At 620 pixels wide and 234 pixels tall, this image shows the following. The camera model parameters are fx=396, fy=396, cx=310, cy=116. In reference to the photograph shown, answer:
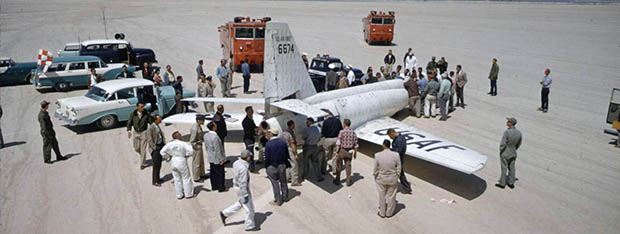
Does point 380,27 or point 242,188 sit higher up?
point 380,27

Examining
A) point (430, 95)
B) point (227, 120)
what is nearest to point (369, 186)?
point (227, 120)

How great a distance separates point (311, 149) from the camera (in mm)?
9633

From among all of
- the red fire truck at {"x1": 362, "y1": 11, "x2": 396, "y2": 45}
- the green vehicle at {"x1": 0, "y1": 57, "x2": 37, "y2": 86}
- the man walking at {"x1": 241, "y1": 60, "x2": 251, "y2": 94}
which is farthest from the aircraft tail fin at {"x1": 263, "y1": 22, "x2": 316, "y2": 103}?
the red fire truck at {"x1": 362, "y1": 11, "x2": 396, "y2": 45}

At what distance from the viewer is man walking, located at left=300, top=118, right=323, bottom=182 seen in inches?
374

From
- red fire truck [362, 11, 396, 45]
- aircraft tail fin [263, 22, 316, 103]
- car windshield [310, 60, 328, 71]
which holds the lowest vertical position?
car windshield [310, 60, 328, 71]

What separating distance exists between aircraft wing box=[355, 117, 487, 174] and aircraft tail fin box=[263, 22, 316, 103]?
2.77 metres

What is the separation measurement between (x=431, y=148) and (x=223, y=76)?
10.4 metres

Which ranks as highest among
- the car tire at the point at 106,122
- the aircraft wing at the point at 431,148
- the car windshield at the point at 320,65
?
the car windshield at the point at 320,65

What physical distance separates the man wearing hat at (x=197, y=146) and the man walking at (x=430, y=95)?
30.5ft

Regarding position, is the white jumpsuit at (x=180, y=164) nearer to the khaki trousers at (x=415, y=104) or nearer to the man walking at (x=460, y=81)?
the khaki trousers at (x=415, y=104)

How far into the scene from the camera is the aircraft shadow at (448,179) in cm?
975

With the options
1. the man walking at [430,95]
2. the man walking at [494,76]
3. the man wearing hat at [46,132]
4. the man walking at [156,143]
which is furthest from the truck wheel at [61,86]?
the man walking at [494,76]

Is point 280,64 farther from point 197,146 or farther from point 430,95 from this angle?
point 430,95

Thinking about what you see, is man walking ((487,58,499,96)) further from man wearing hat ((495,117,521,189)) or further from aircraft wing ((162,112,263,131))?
aircraft wing ((162,112,263,131))
